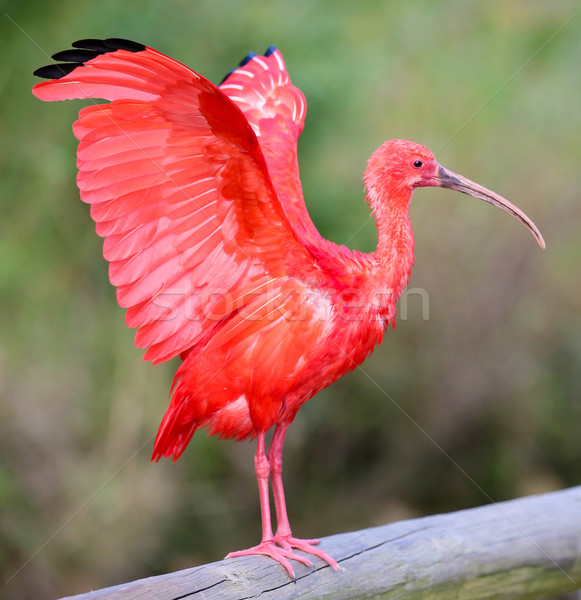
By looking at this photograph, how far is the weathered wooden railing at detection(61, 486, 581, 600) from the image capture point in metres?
2.38

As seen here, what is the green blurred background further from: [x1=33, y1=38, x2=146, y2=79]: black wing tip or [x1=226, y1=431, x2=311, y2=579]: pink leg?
[x1=33, y1=38, x2=146, y2=79]: black wing tip

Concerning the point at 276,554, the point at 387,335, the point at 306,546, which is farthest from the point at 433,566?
the point at 387,335

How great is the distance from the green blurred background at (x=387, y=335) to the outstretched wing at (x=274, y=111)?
73.3 inches

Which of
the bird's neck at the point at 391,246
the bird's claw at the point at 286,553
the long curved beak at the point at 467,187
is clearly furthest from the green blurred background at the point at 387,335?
the bird's claw at the point at 286,553

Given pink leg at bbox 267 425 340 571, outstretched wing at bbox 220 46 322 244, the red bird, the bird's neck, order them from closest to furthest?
the red bird, pink leg at bbox 267 425 340 571, the bird's neck, outstretched wing at bbox 220 46 322 244

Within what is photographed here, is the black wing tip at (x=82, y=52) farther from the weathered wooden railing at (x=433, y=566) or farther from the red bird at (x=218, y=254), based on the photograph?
the weathered wooden railing at (x=433, y=566)

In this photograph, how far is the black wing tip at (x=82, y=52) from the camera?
91.4 inches

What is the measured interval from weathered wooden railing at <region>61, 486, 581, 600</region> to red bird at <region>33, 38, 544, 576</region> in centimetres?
12

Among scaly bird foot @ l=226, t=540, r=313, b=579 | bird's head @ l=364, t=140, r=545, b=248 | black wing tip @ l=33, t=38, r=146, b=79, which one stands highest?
black wing tip @ l=33, t=38, r=146, b=79

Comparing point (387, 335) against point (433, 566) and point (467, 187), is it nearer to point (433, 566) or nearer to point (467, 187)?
point (467, 187)

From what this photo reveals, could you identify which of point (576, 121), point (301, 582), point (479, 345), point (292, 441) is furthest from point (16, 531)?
point (576, 121)

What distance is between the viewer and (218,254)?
8.79 ft

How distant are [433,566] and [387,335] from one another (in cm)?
346

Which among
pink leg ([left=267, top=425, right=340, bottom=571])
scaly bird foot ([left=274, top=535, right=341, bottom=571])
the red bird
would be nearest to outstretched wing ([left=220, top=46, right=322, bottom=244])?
the red bird
